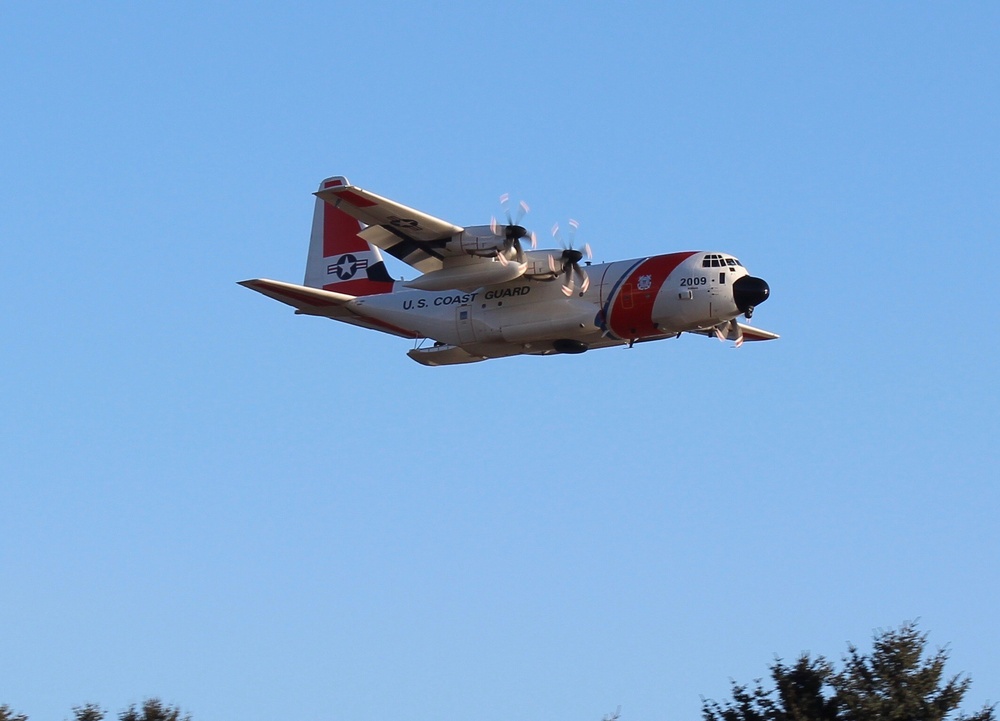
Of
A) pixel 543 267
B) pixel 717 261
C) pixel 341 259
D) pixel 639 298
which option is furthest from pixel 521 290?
pixel 341 259

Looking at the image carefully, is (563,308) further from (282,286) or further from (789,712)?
(789,712)

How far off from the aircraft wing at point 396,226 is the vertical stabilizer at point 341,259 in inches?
133

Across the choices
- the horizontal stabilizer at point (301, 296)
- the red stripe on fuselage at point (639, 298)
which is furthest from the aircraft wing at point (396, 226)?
the red stripe on fuselage at point (639, 298)

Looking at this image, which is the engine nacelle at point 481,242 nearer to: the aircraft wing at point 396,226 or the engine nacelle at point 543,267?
the aircraft wing at point 396,226

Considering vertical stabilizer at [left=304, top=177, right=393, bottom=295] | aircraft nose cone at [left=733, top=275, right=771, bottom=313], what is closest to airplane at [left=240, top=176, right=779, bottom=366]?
aircraft nose cone at [left=733, top=275, right=771, bottom=313]

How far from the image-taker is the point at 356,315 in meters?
42.9

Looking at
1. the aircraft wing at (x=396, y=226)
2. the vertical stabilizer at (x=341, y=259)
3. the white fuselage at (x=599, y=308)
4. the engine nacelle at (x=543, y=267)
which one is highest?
the vertical stabilizer at (x=341, y=259)

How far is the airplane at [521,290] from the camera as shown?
38.2 meters

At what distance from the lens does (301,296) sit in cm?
4181

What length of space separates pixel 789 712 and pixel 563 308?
1158 centimetres

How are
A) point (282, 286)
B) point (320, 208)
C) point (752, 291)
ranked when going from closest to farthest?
point (752, 291), point (282, 286), point (320, 208)

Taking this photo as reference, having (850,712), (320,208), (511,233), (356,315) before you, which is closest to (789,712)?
(850,712)

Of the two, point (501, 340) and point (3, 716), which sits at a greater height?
point (501, 340)

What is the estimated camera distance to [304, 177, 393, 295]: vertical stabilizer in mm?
43969
